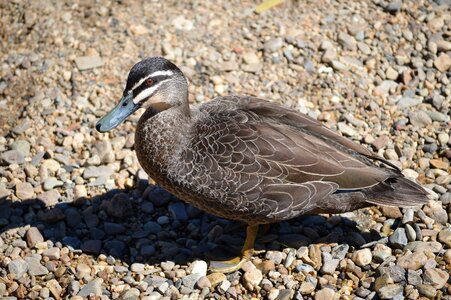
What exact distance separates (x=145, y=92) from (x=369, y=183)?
1639 millimetres

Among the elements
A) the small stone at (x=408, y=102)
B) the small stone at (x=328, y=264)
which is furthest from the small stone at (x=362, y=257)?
the small stone at (x=408, y=102)

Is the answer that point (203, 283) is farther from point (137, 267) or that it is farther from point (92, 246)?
point (92, 246)

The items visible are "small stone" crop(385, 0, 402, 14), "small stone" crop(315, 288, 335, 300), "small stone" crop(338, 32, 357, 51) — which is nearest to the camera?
"small stone" crop(315, 288, 335, 300)

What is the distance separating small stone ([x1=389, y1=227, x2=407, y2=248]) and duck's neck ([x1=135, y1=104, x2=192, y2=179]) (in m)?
1.63

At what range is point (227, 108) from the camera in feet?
15.8

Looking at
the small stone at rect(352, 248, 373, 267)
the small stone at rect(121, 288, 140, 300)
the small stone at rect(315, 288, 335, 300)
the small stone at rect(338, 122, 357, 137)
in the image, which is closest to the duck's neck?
the small stone at rect(121, 288, 140, 300)

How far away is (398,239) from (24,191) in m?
2.91

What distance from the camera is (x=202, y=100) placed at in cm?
587

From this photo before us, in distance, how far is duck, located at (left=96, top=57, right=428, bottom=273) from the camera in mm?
4363

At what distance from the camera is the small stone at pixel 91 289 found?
449 centimetres

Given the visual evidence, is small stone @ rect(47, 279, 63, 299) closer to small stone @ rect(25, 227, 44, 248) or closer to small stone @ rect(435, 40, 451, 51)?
small stone @ rect(25, 227, 44, 248)

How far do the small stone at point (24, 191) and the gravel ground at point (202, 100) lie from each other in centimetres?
2

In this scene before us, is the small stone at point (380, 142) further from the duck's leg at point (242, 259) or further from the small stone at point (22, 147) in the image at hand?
the small stone at point (22, 147)

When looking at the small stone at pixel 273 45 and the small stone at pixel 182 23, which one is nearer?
the small stone at pixel 273 45
